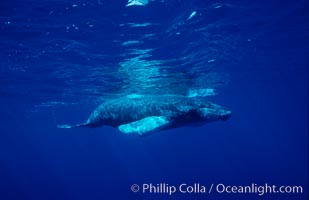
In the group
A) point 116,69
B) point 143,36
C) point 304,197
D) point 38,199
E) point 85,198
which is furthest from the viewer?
point 38,199

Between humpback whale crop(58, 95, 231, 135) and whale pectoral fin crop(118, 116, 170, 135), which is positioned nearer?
whale pectoral fin crop(118, 116, 170, 135)

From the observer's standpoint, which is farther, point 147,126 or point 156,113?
point 156,113

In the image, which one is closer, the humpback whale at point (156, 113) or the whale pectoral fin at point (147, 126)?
the whale pectoral fin at point (147, 126)

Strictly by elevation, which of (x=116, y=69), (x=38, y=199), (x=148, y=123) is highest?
(x=116, y=69)

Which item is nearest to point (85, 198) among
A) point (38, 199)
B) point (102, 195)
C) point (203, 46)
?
point (102, 195)

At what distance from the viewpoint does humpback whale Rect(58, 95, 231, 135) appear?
32.7ft

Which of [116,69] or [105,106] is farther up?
[116,69]

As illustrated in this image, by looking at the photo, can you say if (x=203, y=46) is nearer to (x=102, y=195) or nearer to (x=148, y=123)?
(x=148, y=123)

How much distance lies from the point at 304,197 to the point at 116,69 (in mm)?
31633

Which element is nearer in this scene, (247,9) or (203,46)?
(247,9)

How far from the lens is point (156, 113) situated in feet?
40.9

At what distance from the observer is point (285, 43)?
22.3 metres

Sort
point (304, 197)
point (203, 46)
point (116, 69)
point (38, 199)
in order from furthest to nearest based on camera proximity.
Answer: point (38, 199), point (304, 197), point (116, 69), point (203, 46)

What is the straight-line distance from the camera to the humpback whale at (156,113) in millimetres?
9969
